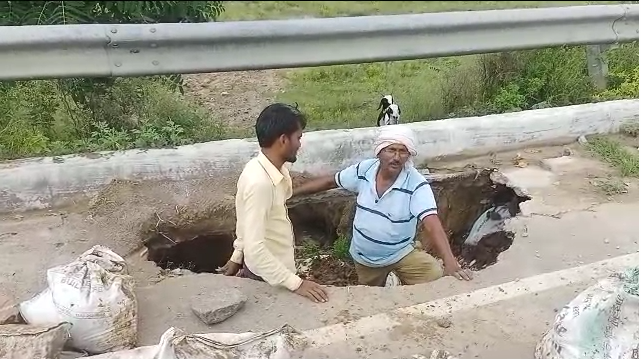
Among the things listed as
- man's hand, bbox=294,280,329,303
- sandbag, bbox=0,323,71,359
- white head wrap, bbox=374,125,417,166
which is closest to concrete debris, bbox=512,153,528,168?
white head wrap, bbox=374,125,417,166

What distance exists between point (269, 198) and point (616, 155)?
263 centimetres

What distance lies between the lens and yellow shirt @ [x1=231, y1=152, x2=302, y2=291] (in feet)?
10.8

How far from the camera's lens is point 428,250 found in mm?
4809

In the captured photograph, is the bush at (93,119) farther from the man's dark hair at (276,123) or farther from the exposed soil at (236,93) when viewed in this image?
the man's dark hair at (276,123)

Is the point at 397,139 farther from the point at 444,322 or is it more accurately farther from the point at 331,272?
the point at 331,272

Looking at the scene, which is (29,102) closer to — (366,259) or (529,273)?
(366,259)

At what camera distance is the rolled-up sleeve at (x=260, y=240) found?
3.27 m

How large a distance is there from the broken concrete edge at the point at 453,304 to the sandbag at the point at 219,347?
18mm

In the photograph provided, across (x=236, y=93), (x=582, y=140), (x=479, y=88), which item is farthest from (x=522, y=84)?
(x=236, y=93)

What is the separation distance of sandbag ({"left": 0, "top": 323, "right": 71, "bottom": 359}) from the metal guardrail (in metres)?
1.48

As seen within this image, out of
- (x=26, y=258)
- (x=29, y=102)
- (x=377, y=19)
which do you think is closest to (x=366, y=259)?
(x=377, y=19)

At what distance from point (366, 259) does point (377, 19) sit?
1.40 metres

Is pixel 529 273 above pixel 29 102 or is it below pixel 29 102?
below

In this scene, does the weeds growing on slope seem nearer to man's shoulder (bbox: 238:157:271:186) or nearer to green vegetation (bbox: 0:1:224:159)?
green vegetation (bbox: 0:1:224:159)
